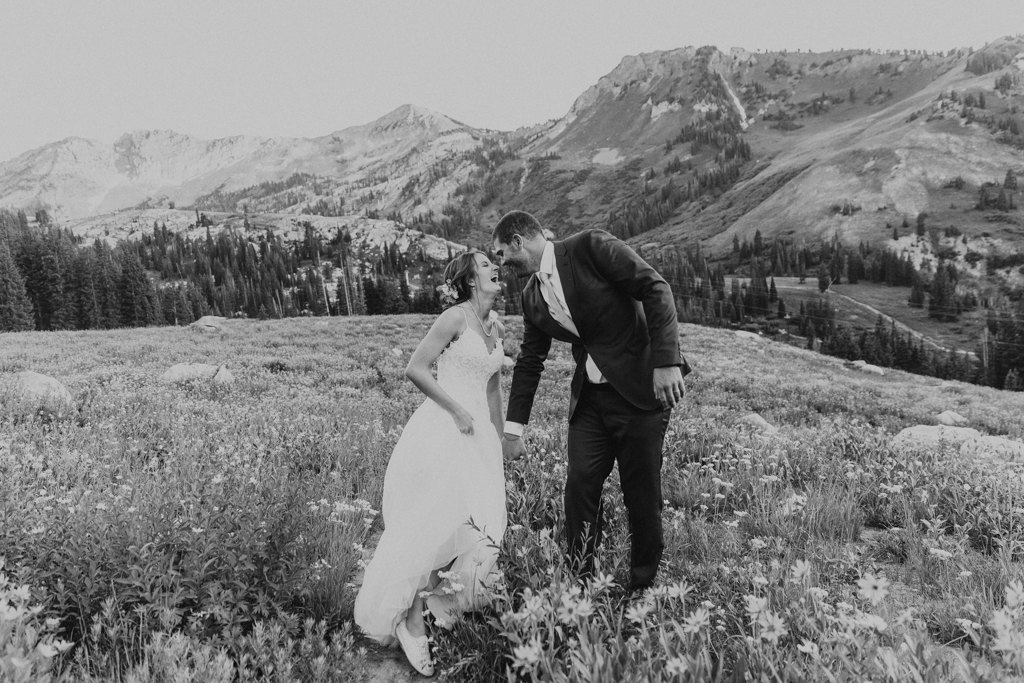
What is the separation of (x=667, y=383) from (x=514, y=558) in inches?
74.6

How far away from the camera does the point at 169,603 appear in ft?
10.0

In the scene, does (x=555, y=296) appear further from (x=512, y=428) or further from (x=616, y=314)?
(x=512, y=428)

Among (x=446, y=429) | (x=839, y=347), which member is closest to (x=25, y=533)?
(x=446, y=429)

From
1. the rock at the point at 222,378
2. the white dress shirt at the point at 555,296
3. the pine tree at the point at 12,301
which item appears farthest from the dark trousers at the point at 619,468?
the pine tree at the point at 12,301

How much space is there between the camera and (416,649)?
3.70 m

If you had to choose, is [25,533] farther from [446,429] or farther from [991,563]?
[991,563]

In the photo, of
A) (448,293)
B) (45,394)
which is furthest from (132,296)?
(448,293)

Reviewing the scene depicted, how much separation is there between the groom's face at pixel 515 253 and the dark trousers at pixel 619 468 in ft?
3.77

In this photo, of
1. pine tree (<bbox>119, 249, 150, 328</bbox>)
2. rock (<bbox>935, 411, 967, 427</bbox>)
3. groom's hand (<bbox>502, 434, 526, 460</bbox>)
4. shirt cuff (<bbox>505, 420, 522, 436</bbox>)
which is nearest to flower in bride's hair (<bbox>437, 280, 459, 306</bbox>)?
shirt cuff (<bbox>505, 420, 522, 436</bbox>)

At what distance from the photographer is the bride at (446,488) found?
387 cm

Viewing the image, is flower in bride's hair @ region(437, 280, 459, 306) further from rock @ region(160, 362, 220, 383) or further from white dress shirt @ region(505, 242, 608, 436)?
rock @ region(160, 362, 220, 383)

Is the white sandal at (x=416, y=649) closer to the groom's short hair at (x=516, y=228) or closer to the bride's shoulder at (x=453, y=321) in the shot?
the bride's shoulder at (x=453, y=321)

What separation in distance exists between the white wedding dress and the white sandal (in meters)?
0.08

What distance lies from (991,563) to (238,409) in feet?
33.9
